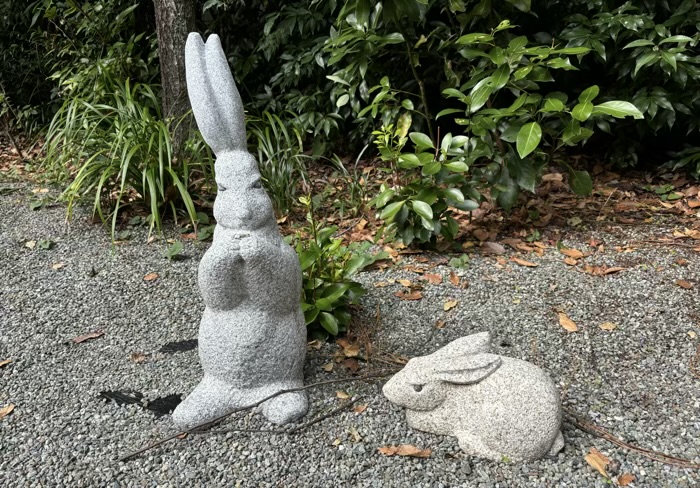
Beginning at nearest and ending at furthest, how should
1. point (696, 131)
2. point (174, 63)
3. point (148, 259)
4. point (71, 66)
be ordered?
1. point (148, 259)
2. point (174, 63)
3. point (696, 131)
4. point (71, 66)

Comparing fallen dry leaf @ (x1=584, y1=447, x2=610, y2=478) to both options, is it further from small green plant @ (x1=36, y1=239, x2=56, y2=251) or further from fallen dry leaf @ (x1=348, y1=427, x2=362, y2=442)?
small green plant @ (x1=36, y1=239, x2=56, y2=251)

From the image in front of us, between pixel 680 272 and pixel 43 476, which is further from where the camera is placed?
pixel 680 272

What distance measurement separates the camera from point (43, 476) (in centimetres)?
212

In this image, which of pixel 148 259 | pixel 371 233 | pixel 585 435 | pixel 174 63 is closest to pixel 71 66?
pixel 174 63

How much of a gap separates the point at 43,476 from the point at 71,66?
15.0 feet

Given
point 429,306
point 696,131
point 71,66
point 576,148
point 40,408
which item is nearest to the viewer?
point 40,408

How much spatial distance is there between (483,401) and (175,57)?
11.0ft

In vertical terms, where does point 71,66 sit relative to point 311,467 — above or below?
above

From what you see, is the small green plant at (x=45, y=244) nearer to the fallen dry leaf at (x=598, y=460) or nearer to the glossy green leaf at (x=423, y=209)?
the glossy green leaf at (x=423, y=209)

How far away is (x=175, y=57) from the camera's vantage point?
433 centimetres

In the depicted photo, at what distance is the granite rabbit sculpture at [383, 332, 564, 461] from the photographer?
6.58 feet

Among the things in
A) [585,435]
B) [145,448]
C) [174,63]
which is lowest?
[585,435]

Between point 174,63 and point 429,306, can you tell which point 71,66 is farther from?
point 429,306

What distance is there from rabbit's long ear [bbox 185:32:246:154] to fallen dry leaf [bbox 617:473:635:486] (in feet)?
5.42
